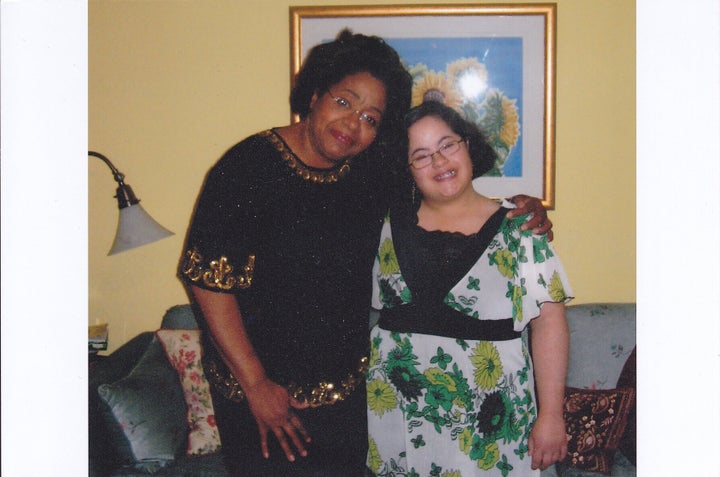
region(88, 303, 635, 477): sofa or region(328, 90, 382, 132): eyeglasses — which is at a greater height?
region(328, 90, 382, 132): eyeglasses

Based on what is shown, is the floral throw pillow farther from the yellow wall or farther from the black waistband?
the black waistband

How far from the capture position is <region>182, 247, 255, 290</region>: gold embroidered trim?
1005 mm

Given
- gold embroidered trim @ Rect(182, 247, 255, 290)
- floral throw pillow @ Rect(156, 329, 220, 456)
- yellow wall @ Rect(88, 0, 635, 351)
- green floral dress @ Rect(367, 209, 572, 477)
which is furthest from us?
yellow wall @ Rect(88, 0, 635, 351)

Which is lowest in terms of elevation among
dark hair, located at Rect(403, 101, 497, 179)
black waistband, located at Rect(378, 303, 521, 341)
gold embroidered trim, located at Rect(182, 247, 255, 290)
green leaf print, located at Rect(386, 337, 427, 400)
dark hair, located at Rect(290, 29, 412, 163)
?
green leaf print, located at Rect(386, 337, 427, 400)

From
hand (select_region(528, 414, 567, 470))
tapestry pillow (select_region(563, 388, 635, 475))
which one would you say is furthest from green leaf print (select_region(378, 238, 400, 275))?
tapestry pillow (select_region(563, 388, 635, 475))

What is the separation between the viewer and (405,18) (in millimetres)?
1771

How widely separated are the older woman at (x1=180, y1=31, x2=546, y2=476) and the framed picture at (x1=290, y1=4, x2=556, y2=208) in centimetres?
70

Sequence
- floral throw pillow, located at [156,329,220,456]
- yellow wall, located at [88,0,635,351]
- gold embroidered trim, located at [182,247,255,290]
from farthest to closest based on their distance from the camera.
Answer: yellow wall, located at [88,0,635,351] < floral throw pillow, located at [156,329,220,456] < gold embroidered trim, located at [182,247,255,290]

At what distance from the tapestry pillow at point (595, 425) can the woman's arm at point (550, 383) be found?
1.10 ft

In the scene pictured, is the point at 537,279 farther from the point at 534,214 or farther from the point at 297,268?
the point at 297,268

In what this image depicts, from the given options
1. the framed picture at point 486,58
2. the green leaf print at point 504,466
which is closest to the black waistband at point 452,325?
the green leaf print at point 504,466

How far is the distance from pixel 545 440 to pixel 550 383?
0.12 m
